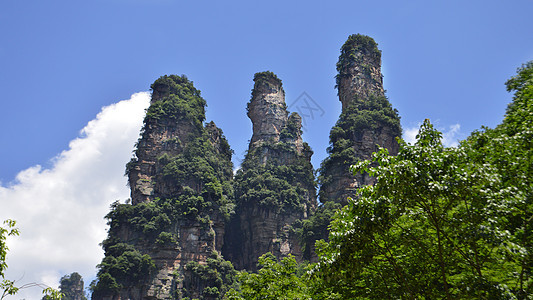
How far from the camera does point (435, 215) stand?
9.76 m

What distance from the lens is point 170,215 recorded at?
63.1m

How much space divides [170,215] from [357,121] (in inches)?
1233

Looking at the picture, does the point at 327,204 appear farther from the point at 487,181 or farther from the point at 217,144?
the point at 487,181

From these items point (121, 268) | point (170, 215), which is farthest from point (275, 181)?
point (121, 268)

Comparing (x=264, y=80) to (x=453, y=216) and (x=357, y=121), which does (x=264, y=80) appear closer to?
(x=357, y=121)

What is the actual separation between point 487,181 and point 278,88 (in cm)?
7838

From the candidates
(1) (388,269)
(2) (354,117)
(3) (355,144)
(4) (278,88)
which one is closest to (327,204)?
(3) (355,144)

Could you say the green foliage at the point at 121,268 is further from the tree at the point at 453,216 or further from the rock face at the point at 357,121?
the tree at the point at 453,216

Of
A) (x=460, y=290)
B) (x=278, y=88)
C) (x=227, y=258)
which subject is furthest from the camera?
(x=278, y=88)

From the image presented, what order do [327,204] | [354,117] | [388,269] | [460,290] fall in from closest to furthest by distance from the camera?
1. [460,290]
2. [388,269]
3. [327,204]
4. [354,117]

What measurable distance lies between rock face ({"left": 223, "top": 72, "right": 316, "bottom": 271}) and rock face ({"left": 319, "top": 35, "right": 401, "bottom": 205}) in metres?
9.10

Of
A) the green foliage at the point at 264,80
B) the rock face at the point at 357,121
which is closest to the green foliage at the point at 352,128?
the rock face at the point at 357,121

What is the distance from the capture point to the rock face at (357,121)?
62.8 m

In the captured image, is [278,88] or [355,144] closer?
[355,144]
